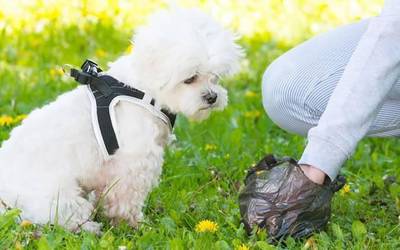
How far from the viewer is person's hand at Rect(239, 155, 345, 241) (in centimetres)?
300

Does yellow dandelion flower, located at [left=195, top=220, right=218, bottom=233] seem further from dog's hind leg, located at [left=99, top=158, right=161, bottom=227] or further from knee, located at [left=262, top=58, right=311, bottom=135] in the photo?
knee, located at [left=262, top=58, right=311, bottom=135]

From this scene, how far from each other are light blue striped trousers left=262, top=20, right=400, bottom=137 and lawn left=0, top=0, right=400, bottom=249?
1.19 ft

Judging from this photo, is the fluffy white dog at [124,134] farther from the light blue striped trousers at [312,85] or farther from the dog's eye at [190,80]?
the light blue striped trousers at [312,85]

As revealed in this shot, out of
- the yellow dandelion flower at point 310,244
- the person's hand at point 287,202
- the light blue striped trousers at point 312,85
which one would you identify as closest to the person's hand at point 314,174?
the person's hand at point 287,202

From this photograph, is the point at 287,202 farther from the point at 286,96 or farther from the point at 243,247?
the point at 286,96

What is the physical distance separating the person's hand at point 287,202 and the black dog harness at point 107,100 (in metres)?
0.50

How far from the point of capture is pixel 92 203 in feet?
11.2

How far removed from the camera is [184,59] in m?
3.18

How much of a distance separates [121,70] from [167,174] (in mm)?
737

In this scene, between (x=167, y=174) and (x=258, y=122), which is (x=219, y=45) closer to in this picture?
(x=167, y=174)

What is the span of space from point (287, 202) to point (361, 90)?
0.47 metres

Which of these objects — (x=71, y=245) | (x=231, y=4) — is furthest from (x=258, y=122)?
(x=231, y=4)

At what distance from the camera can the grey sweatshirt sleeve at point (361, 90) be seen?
286 centimetres

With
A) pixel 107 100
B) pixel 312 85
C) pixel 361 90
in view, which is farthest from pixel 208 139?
pixel 361 90
